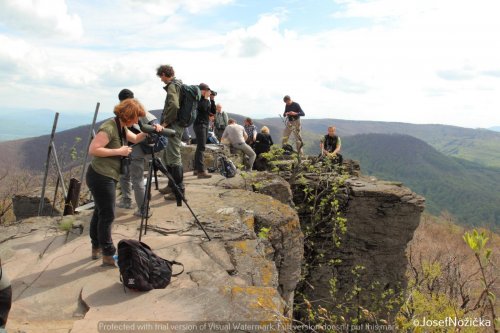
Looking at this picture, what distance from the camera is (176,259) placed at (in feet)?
20.2

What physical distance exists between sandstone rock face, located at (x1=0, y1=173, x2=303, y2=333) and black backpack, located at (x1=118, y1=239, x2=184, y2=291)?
0.51ft

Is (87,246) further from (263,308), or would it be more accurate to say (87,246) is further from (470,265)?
(470,265)

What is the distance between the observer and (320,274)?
14.4 metres

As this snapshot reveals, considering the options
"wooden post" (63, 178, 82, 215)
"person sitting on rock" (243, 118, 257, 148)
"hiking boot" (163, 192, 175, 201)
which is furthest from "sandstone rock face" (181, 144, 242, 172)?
"wooden post" (63, 178, 82, 215)

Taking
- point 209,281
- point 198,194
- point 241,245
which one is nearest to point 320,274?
point 198,194

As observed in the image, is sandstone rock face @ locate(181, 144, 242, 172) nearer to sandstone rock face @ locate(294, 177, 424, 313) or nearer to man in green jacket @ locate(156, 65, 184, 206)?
sandstone rock face @ locate(294, 177, 424, 313)

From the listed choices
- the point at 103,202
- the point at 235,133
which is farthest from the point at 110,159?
the point at 235,133

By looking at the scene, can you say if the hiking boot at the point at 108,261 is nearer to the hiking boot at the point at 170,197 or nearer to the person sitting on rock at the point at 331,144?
the hiking boot at the point at 170,197

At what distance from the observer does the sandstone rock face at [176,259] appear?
15.2 feet

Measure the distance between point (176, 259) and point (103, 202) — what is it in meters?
1.56

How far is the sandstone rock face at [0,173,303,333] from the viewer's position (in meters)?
4.62

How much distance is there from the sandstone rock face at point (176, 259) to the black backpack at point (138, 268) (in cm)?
16

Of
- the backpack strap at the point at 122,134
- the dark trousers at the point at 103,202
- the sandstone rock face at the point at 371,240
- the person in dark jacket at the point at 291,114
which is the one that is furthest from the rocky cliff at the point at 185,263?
the person in dark jacket at the point at 291,114

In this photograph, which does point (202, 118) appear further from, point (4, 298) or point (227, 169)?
point (4, 298)
